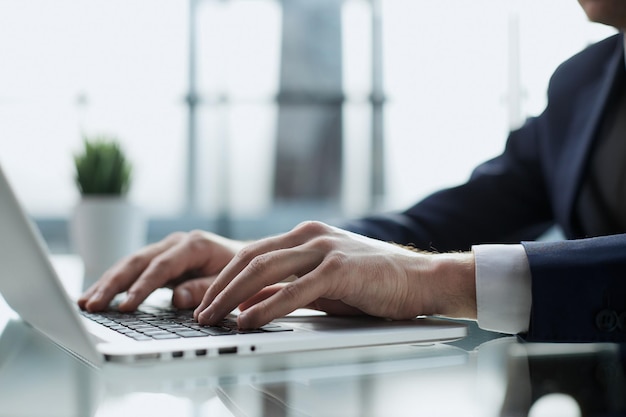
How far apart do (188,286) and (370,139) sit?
401 cm

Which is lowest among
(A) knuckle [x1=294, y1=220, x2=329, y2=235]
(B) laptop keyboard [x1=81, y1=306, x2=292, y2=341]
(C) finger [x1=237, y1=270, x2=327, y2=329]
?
(B) laptop keyboard [x1=81, y1=306, x2=292, y2=341]

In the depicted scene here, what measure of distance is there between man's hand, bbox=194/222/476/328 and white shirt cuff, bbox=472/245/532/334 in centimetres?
1

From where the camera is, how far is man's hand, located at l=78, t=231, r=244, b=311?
32.7 inches

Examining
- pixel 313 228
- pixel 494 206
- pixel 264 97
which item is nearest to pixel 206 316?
pixel 313 228

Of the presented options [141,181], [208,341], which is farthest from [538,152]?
[141,181]

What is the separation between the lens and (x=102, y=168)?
158 centimetres

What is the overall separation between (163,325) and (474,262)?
308mm

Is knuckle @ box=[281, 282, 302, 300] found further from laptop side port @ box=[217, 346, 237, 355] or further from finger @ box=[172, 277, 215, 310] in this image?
finger @ box=[172, 277, 215, 310]

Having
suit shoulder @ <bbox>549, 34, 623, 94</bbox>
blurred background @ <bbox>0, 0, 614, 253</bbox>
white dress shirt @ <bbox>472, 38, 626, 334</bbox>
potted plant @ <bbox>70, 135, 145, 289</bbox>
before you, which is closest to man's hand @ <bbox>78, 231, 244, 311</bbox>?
white dress shirt @ <bbox>472, 38, 626, 334</bbox>

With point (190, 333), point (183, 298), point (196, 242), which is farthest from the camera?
point (196, 242)

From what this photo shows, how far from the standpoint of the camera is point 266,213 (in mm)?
4762

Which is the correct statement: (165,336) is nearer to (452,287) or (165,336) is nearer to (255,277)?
(255,277)

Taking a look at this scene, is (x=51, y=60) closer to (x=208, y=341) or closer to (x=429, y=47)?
(x=429, y=47)

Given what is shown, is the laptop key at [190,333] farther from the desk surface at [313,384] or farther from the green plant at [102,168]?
the green plant at [102,168]
